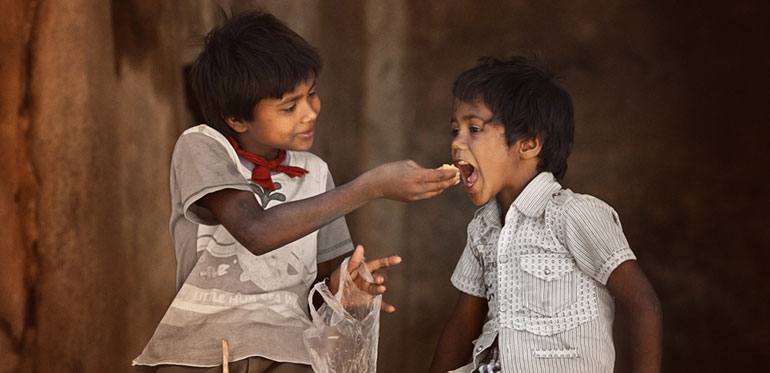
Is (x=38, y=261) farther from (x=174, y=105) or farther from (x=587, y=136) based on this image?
(x=587, y=136)

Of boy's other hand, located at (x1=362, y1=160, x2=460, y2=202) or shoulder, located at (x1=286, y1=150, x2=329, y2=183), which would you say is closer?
boy's other hand, located at (x1=362, y1=160, x2=460, y2=202)

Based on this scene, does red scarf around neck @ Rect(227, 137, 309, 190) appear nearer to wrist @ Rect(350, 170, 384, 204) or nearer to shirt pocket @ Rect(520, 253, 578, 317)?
wrist @ Rect(350, 170, 384, 204)

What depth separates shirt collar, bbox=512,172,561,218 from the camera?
1.82 metres

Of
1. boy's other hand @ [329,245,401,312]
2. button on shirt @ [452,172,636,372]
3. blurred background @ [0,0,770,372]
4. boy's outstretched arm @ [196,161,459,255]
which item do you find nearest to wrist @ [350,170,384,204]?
boy's outstretched arm @ [196,161,459,255]

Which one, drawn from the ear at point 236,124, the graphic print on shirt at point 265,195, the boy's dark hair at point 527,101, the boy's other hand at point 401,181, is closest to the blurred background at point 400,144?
the boy's dark hair at point 527,101

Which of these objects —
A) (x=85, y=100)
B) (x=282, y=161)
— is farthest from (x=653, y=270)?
(x=85, y=100)

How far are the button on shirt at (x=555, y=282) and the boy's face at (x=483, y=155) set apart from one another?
70 millimetres

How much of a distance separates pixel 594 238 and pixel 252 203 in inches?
26.2

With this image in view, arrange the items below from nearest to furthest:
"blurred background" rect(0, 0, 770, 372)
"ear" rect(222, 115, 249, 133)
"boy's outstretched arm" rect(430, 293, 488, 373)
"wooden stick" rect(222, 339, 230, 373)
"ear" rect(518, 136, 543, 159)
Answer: "wooden stick" rect(222, 339, 230, 373), "ear" rect(222, 115, 249, 133), "ear" rect(518, 136, 543, 159), "boy's outstretched arm" rect(430, 293, 488, 373), "blurred background" rect(0, 0, 770, 372)

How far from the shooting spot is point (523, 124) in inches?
74.2

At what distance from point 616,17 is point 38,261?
5.39 ft

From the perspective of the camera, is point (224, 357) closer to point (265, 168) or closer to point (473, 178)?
point (265, 168)

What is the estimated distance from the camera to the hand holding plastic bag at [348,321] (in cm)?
173

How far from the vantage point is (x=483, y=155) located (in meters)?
1.87
